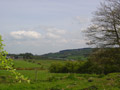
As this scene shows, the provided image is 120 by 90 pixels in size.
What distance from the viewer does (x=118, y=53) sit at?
17453mm

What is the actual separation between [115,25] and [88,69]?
20.1 metres

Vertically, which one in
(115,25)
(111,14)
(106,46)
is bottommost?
(106,46)

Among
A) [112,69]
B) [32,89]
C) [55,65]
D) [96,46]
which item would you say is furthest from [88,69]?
[32,89]

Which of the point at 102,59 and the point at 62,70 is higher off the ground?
the point at 102,59

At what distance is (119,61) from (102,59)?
74.9 inches

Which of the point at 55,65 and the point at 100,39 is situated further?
the point at 55,65

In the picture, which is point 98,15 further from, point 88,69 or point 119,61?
point 88,69

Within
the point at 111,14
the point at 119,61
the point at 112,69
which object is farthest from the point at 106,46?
the point at 112,69

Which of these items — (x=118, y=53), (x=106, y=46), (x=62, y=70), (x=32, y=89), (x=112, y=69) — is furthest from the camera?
(x=62, y=70)

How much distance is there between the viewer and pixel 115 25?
17.8 m

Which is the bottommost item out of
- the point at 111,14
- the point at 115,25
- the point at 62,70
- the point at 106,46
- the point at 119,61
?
the point at 62,70

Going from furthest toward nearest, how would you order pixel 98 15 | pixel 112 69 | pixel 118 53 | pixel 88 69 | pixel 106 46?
pixel 88 69
pixel 112 69
pixel 98 15
pixel 106 46
pixel 118 53

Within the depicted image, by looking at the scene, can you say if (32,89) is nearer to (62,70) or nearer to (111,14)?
(111,14)

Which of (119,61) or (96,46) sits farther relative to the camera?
(96,46)
